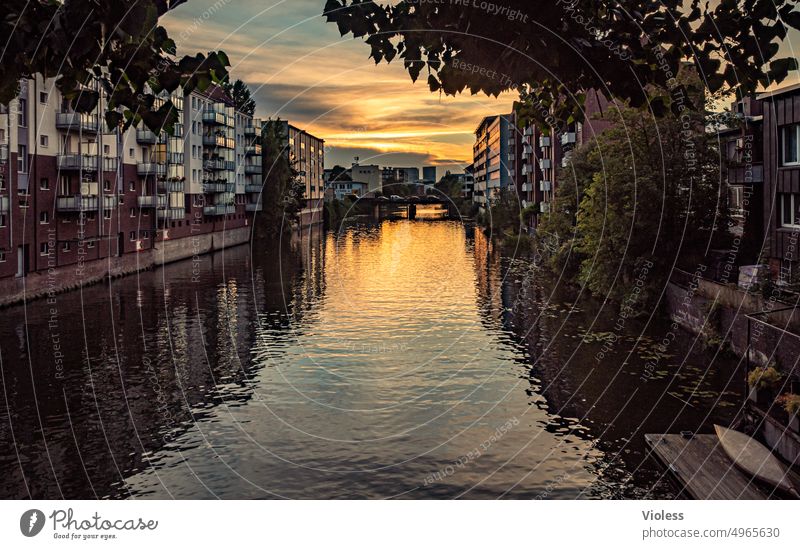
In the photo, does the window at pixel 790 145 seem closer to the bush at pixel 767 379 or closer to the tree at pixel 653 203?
the tree at pixel 653 203

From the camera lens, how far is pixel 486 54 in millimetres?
8633

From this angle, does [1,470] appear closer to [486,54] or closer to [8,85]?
[8,85]

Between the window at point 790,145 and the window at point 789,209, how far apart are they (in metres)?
1.99

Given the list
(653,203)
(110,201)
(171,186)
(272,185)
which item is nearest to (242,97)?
Answer: (272,185)

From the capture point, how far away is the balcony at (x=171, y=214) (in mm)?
88650

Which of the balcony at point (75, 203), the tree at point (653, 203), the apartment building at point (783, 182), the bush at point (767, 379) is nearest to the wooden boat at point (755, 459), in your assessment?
the bush at point (767, 379)

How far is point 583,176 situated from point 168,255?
4799 cm

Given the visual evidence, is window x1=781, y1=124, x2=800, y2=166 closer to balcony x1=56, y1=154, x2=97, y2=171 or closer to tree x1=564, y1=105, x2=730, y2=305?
tree x1=564, y1=105, x2=730, y2=305

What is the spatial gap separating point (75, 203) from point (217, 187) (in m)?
44.3

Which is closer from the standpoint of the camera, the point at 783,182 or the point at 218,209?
the point at 783,182

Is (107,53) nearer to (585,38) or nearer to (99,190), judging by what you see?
(585,38)

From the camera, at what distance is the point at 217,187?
109 meters
